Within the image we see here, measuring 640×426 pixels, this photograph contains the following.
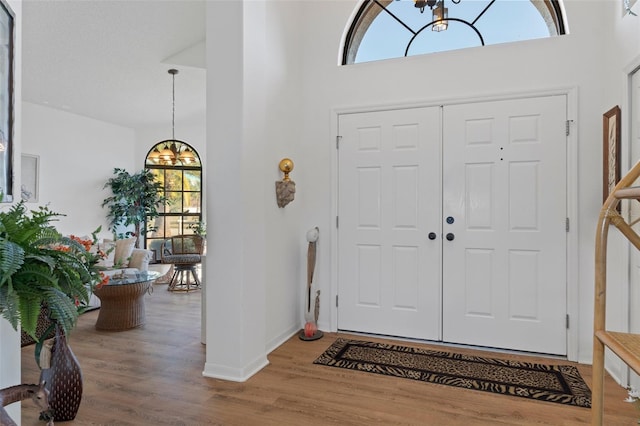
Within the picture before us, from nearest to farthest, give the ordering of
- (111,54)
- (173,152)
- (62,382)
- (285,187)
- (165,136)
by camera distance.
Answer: (62,382) → (285,187) → (111,54) → (173,152) → (165,136)

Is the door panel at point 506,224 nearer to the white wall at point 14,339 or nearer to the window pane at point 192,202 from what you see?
the white wall at point 14,339

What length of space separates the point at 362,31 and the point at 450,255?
234 centimetres

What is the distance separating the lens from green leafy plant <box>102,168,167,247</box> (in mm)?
7758

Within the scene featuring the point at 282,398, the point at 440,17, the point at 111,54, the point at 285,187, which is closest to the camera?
the point at 282,398

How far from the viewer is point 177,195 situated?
875cm

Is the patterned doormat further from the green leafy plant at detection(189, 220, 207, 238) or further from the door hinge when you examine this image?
the green leafy plant at detection(189, 220, 207, 238)

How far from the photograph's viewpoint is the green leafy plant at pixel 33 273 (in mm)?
1236

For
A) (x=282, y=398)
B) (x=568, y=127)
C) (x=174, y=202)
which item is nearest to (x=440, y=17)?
(x=568, y=127)

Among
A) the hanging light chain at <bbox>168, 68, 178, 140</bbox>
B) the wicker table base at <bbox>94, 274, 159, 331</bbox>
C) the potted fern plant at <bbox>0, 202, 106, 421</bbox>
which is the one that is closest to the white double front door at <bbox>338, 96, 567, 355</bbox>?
the wicker table base at <bbox>94, 274, 159, 331</bbox>

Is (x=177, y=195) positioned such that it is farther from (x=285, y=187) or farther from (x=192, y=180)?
(x=285, y=187)

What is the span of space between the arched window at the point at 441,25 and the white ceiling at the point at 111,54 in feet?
6.11

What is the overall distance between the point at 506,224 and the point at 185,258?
183 inches

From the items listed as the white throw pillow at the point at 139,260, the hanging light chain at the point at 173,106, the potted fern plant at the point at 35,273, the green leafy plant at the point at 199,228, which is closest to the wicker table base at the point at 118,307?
the white throw pillow at the point at 139,260

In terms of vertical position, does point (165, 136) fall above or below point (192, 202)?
above
